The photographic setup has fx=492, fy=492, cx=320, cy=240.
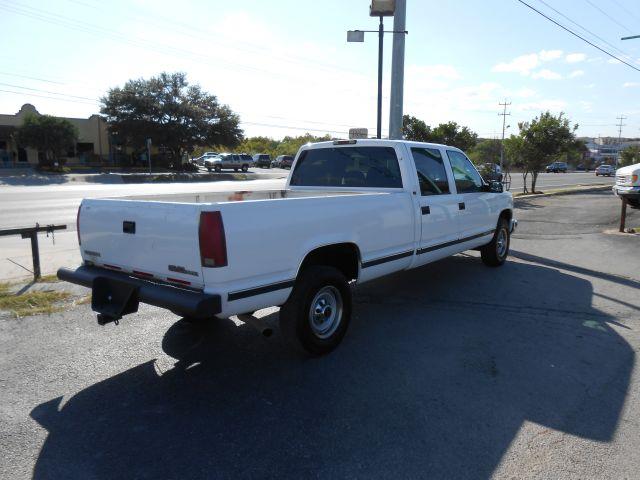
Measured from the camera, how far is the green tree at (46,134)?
40719 millimetres

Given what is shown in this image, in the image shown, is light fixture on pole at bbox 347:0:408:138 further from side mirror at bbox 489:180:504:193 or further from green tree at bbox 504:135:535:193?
green tree at bbox 504:135:535:193

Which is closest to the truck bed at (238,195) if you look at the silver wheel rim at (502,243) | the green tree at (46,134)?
the silver wheel rim at (502,243)

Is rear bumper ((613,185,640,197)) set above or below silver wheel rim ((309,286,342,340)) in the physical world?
above

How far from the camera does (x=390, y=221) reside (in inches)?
194

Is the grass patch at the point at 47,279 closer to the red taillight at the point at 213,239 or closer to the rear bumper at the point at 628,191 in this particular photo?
the red taillight at the point at 213,239

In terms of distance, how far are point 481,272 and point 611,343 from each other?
2889 millimetres

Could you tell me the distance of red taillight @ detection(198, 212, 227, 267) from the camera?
11.1 ft

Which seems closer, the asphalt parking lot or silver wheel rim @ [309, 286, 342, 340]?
the asphalt parking lot

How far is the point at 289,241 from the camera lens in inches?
151

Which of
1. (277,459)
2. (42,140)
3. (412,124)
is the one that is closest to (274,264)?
(277,459)

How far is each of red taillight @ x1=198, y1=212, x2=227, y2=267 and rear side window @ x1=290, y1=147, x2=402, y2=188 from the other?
266 centimetres

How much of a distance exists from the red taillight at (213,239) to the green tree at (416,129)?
17601mm

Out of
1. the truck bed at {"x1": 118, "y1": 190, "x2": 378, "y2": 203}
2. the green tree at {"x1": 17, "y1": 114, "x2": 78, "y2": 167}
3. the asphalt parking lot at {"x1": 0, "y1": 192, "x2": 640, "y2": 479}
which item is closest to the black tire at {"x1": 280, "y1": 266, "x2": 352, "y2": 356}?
the asphalt parking lot at {"x1": 0, "y1": 192, "x2": 640, "y2": 479}

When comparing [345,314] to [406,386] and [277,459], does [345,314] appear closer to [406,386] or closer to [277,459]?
[406,386]
